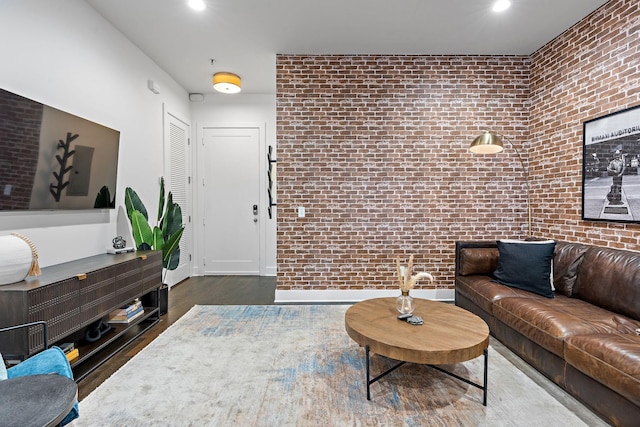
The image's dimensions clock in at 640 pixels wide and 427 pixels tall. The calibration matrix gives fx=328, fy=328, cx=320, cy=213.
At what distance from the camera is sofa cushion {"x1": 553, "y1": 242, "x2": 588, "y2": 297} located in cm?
284

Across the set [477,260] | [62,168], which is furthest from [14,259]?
[477,260]

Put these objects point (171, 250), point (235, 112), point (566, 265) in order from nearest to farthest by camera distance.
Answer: point (566, 265)
point (171, 250)
point (235, 112)

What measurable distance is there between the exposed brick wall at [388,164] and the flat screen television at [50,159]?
1847mm

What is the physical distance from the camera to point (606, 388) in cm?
177

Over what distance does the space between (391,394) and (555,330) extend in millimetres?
A: 1139

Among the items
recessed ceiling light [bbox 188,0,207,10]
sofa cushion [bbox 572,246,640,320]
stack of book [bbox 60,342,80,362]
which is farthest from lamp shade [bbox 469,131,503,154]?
stack of book [bbox 60,342,80,362]

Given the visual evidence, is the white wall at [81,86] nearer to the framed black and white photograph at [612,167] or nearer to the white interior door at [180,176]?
the white interior door at [180,176]

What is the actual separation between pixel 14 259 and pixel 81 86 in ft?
5.77

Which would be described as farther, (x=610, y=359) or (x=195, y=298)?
(x=195, y=298)

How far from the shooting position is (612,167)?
2.91 meters

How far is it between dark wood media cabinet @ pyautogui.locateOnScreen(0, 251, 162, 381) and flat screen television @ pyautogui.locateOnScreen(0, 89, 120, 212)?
0.54 m

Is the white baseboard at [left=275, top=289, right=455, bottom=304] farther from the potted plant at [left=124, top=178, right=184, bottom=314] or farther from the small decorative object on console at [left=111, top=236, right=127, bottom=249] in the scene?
the small decorative object on console at [left=111, top=236, right=127, bottom=249]

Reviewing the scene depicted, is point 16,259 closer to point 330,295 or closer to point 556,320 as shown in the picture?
point 330,295

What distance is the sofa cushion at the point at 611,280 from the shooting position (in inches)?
91.2
